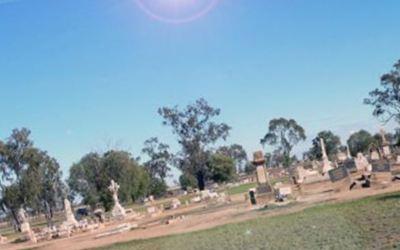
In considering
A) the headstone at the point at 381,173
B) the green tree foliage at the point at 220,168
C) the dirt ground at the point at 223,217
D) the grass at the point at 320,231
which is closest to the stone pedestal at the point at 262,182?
the dirt ground at the point at 223,217

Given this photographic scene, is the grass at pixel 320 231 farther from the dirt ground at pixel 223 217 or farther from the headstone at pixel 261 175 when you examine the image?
the headstone at pixel 261 175

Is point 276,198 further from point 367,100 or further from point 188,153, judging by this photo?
point 188,153

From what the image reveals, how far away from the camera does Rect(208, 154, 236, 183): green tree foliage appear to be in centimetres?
7769

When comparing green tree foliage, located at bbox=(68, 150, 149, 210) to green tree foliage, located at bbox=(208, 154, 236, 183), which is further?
green tree foliage, located at bbox=(208, 154, 236, 183)

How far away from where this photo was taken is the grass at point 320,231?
957cm

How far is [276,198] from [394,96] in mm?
44834

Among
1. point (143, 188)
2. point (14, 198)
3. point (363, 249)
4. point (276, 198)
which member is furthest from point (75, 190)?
point (363, 249)

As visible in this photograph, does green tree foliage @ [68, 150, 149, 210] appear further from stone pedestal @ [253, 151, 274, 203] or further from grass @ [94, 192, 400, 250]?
grass @ [94, 192, 400, 250]

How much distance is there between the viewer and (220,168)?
77.8m

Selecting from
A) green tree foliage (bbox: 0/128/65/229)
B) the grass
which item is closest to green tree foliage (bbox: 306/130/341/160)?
green tree foliage (bbox: 0/128/65/229)

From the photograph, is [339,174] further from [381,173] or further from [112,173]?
[112,173]

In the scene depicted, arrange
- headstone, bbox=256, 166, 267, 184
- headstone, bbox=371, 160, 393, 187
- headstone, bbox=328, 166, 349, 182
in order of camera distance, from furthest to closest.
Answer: headstone, bbox=256, 166, 267, 184
headstone, bbox=328, 166, 349, 182
headstone, bbox=371, 160, 393, 187

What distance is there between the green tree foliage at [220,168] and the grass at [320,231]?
195ft

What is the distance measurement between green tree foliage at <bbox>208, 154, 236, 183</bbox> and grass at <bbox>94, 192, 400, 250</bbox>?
5931 cm
